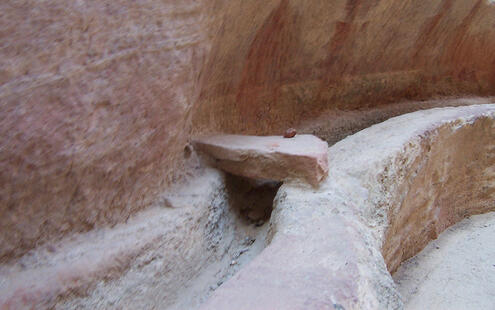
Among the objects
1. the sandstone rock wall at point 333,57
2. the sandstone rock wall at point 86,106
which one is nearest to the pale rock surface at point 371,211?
the sandstone rock wall at point 86,106

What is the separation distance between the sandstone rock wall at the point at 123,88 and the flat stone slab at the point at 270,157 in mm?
160

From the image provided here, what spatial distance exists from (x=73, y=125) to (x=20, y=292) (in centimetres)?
42

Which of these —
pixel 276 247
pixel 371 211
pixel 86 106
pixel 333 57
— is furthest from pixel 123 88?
pixel 333 57

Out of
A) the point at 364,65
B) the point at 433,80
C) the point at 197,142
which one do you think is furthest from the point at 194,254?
the point at 433,80

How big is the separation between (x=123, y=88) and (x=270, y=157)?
673 mm

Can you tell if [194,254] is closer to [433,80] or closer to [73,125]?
[73,125]

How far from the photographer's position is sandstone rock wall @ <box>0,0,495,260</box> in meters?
0.96

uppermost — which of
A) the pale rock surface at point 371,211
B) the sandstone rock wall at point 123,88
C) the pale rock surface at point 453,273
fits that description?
the sandstone rock wall at point 123,88

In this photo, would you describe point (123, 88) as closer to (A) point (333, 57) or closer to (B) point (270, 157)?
(B) point (270, 157)

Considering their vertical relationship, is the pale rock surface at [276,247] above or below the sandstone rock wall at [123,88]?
below

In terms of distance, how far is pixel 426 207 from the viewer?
2246 mm

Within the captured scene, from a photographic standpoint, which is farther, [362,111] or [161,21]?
[362,111]

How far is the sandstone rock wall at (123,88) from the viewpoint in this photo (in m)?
0.96

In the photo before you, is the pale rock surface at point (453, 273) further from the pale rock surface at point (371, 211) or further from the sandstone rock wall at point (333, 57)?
the sandstone rock wall at point (333, 57)
